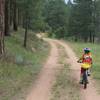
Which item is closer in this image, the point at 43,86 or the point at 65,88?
the point at 65,88

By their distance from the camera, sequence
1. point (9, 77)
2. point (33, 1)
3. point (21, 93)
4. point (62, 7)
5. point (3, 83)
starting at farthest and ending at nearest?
point (62, 7), point (33, 1), point (9, 77), point (3, 83), point (21, 93)

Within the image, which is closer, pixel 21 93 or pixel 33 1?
pixel 21 93

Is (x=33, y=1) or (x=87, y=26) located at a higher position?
(x=33, y=1)

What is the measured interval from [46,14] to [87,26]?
121 feet

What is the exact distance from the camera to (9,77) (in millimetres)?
15977

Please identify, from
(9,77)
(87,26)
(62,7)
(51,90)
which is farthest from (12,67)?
(62,7)

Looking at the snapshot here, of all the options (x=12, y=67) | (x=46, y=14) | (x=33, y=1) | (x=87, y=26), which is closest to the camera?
(x=12, y=67)

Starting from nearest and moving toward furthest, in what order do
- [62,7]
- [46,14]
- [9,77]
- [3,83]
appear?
[3,83] < [9,77] < [62,7] < [46,14]

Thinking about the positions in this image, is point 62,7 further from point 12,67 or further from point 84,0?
point 12,67

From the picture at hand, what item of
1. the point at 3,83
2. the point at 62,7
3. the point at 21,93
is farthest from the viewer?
the point at 62,7

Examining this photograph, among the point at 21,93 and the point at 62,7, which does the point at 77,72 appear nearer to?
the point at 21,93

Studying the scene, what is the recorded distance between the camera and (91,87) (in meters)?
14.8

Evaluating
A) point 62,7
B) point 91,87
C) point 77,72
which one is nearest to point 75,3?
point 62,7

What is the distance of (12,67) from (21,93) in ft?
17.6
